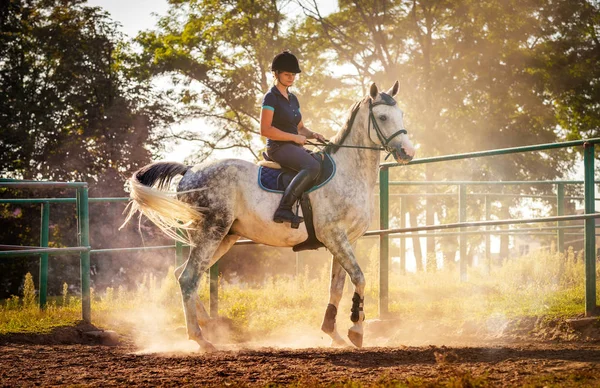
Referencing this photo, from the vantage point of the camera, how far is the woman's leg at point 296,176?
6531 mm

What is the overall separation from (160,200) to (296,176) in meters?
1.39

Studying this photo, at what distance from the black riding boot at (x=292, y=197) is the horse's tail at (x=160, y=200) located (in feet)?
2.86

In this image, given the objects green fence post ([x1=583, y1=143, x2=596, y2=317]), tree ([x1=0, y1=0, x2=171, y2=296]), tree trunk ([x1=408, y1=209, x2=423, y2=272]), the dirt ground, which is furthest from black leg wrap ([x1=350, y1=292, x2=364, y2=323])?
tree ([x1=0, y1=0, x2=171, y2=296])

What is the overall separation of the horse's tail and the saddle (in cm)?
77

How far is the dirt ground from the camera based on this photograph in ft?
14.5

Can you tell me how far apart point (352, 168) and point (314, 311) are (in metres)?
3.18

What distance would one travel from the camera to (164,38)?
25.9m

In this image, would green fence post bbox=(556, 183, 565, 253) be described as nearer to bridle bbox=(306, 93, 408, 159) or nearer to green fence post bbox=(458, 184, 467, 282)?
green fence post bbox=(458, 184, 467, 282)

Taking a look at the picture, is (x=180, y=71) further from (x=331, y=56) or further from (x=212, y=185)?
(x=212, y=185)

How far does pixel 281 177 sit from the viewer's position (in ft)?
22.1

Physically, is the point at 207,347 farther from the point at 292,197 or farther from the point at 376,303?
the point at 376,303

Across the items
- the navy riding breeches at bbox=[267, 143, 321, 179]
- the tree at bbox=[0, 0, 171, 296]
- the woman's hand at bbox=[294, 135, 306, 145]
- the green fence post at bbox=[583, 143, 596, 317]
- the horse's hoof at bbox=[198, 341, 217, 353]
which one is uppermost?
the tree at bbox=[0, 0, 171, 296]

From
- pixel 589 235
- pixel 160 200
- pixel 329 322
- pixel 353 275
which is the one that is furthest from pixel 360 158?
pixel 589 235

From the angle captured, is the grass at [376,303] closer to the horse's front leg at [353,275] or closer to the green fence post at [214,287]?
the green fence post at [214,287]
